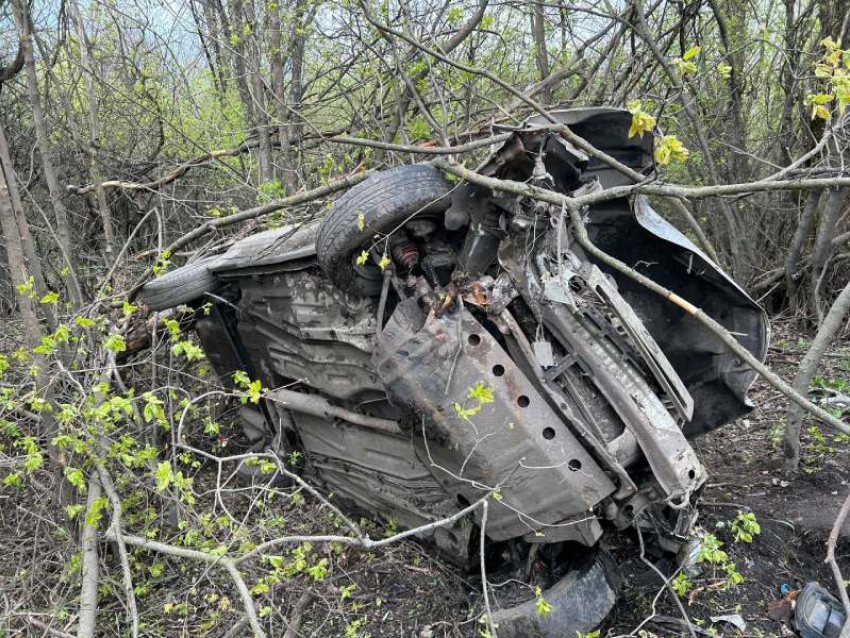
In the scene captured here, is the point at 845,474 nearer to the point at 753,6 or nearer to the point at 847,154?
the point at 847,154

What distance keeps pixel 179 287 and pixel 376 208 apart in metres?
1.85

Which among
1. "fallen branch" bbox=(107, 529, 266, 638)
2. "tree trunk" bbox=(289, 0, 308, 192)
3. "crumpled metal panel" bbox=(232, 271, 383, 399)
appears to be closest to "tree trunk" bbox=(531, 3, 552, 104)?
"tree trunk" bbox=(289, 0, 308, 192)

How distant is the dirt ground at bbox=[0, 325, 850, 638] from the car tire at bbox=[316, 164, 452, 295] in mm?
1547

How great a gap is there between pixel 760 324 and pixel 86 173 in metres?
7.51

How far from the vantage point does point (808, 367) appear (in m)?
3.60

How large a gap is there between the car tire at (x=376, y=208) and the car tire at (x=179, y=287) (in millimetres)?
1401

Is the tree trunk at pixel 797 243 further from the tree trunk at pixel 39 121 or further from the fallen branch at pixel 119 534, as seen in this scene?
the tree trunk at pixel 39 121

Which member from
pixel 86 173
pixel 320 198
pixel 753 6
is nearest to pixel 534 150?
pixel 320 198

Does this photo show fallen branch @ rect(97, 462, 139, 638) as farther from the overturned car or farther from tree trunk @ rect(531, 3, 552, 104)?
tree trunk @ rect(531, 3, 552, 104)

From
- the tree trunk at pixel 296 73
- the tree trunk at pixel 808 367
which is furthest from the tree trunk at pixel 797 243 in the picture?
the tree trunk at pixel 296 73

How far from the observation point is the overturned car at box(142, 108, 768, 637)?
2.61 meters

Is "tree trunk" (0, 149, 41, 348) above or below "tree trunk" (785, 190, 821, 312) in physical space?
above

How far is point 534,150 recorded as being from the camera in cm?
262

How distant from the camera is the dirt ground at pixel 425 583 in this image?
2930mm
